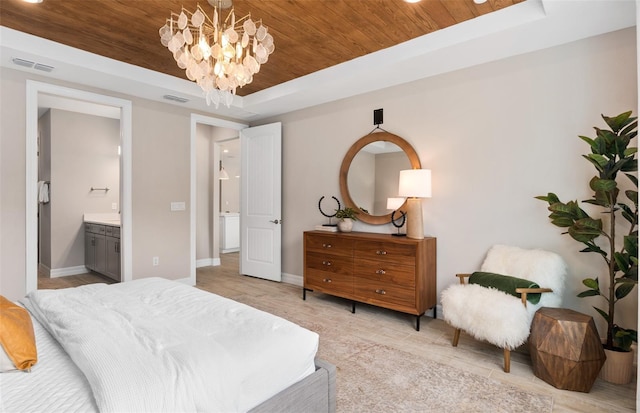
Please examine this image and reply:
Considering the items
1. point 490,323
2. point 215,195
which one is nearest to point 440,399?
point 490,323

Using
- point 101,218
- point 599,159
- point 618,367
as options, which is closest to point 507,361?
point 618,367

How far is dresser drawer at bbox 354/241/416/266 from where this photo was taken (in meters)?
3.23

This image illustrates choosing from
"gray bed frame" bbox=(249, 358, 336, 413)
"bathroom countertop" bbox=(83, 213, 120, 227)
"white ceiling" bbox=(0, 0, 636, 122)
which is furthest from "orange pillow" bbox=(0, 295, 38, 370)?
"bathroom countertop" bbox=(83, 213, 120, 227)

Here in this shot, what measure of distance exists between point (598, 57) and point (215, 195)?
5646 mm

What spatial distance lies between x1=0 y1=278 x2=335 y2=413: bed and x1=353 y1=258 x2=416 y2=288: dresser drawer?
1727mm

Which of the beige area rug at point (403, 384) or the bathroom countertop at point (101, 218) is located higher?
the bathroom countertop at point (101, 218)

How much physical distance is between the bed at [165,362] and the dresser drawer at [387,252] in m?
1.75

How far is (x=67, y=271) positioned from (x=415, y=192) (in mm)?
5482

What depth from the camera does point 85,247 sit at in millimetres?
5586

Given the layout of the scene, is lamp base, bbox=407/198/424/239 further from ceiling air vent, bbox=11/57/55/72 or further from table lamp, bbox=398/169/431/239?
ceiling air vent, bbox=11/57/55/72

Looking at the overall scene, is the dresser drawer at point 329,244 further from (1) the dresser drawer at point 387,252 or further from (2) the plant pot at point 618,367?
(2) the plant pot at point 618,367

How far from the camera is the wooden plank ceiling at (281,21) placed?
2.58m

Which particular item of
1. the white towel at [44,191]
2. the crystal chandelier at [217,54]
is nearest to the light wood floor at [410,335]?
the white towel at [44,191]

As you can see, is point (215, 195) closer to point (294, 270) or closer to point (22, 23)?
point (294, 270)
